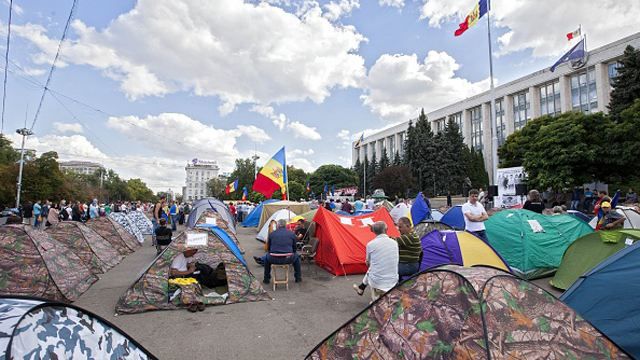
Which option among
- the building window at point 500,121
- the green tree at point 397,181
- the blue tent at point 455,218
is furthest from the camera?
the building window at point 500,121

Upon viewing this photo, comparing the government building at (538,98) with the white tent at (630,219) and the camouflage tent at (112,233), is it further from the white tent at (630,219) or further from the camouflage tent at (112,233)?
the camouflage tent at (112,233)

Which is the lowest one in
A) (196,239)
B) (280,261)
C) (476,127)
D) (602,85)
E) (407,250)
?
(280,261)

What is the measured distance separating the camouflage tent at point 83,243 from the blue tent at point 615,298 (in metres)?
9.65

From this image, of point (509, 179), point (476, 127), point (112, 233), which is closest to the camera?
point (112, 233)

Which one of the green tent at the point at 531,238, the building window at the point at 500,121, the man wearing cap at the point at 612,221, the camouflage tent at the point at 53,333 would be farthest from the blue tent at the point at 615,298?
the building window at the point at 500,121

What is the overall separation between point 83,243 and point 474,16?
23.4 metres

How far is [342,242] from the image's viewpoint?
336 inches

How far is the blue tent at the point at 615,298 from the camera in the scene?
3.65 m

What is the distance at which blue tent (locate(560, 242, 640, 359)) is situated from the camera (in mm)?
3654

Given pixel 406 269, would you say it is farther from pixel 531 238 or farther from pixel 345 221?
pixel 531 238

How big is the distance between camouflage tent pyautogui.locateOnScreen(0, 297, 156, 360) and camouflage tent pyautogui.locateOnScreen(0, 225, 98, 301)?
433cm

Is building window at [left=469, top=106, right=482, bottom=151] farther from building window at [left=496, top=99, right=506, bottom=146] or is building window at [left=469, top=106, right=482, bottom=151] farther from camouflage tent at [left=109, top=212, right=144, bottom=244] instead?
camouflage tent at [left=109, top=212, right=144, bottom=244]

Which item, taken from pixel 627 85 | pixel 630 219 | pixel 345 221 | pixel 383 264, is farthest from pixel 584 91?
pixel 383 264

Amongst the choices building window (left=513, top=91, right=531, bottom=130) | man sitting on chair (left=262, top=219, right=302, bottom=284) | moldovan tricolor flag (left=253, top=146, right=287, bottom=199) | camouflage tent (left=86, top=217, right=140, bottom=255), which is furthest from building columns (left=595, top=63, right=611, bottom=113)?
camouflage tent (left=86, top=217, right=140, bottom=255)
